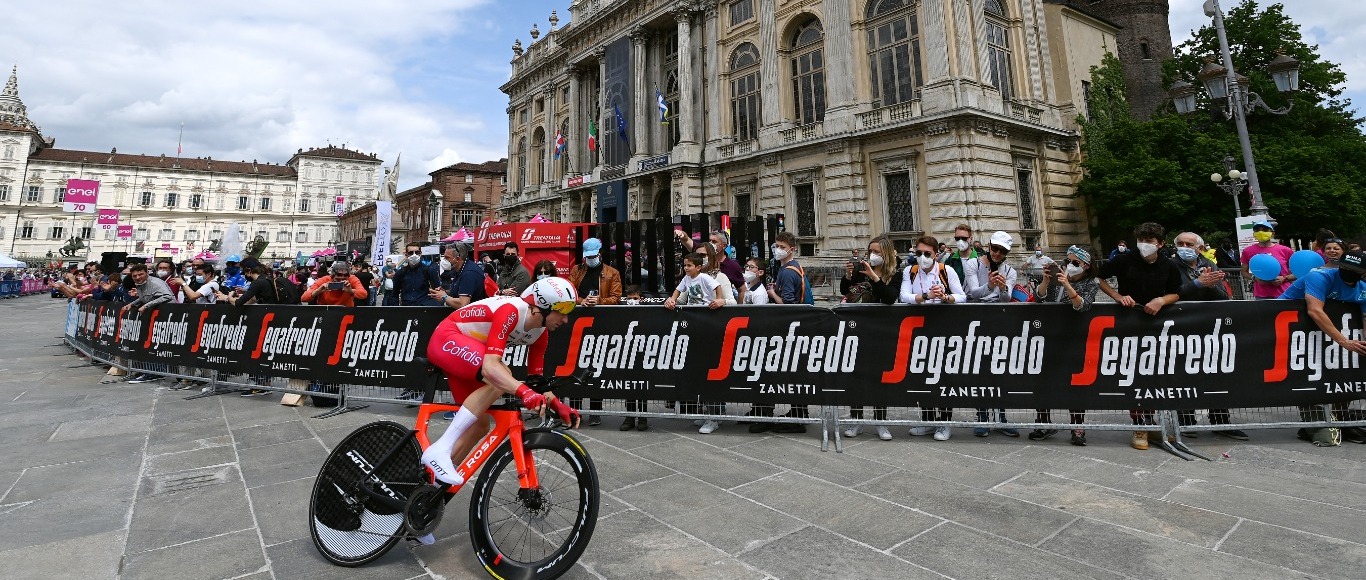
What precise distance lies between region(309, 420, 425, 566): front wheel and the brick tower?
3798cm

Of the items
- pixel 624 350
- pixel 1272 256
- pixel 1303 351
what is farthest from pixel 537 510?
pixel 1272 256

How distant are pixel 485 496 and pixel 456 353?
0.75 meters

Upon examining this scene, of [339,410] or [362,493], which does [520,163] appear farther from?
[362,493]

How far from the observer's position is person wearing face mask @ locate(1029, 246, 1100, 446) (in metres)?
4.89

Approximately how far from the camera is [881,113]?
69.7ft

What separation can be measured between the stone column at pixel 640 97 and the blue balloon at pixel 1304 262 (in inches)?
1060

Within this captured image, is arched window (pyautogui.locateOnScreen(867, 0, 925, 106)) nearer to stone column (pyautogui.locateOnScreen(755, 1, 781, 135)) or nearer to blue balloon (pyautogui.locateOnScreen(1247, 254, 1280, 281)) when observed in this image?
stone column (pyautogui.locateOnScreen(755, 1, 781, 135))

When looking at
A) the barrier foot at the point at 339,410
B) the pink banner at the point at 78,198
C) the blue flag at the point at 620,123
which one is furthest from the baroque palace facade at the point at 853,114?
the pink banner at the point at 78,198

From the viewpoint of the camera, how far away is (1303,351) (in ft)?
16.3

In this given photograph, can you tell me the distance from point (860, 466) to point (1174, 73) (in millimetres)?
34056

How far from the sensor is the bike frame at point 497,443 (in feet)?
9.32

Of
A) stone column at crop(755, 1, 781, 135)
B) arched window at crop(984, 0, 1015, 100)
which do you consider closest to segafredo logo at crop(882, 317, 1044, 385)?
arched window at crop(984, 0, 1015, 100)

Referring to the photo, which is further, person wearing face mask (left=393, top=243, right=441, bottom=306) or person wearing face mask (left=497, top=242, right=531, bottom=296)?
person wearing face mask (left=393, top=243, right=441, bottom=306)

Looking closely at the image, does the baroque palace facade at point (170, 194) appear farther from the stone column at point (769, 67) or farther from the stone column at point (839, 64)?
the stone column at point (839, 64)
